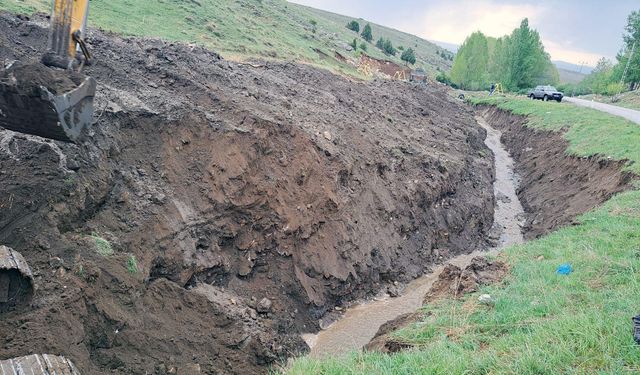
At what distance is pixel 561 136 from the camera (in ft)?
82.2

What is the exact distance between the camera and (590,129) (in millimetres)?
24016

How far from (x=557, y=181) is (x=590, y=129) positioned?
5.32 m

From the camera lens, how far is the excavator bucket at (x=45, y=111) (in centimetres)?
669

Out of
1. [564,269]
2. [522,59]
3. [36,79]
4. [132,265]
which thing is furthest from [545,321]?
[522,59]

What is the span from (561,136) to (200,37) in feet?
60.5

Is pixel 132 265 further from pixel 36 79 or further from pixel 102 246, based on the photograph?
pixel 36 79

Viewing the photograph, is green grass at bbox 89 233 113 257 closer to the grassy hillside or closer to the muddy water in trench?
the muddy water in trench

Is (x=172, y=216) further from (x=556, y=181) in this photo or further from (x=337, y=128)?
(x=556, y=181)

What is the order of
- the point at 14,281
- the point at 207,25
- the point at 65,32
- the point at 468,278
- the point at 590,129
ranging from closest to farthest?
Answer: the point at 14,281
the point at 65,32
the point at 468,278
the point at 590,129
the point at 207,25

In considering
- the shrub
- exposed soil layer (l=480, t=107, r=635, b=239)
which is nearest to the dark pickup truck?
exposed soil layer (l=480, t=107, r=635, b=239)

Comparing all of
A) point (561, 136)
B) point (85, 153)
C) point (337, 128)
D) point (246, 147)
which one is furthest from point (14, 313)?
point (561, 136)

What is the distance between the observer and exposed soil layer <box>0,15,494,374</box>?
7.52 meters

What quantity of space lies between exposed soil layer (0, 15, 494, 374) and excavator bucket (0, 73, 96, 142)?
153 centimetres

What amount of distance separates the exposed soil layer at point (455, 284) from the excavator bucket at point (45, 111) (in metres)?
5.61
